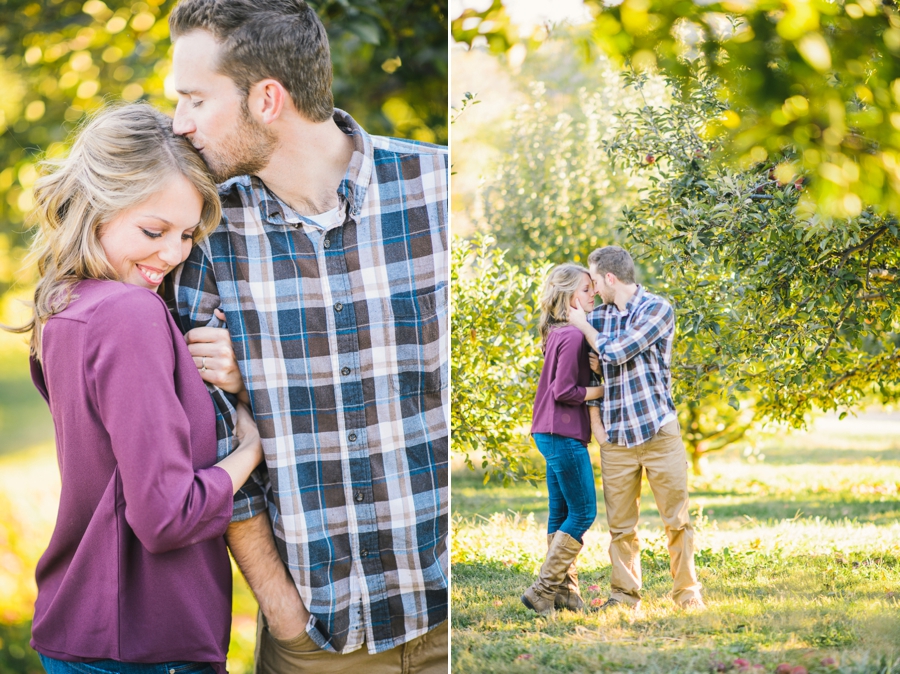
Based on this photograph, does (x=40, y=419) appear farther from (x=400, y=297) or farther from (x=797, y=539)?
(x=797, y=539)

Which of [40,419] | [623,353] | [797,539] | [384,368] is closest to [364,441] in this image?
[384,368]

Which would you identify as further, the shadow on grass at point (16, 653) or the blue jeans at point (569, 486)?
the shadow on grass at point (16, 653)

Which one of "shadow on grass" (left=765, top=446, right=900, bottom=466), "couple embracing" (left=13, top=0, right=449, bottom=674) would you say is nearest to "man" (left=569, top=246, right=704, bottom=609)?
"shadow on grass" (left=765, top=446, right=900, bottom=466)

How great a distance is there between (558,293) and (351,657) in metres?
1.04

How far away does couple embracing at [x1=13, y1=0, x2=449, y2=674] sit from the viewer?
151 cm

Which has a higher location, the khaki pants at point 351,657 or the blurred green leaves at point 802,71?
the blurred green leaves at point 802,71

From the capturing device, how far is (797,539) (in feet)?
6.34

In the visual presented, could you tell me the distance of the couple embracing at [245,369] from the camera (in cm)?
151

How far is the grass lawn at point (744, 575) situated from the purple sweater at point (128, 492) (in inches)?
28.0

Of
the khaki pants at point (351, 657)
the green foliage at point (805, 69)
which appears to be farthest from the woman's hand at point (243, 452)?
the green foliage at point (805, 69)

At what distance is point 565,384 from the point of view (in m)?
1.94

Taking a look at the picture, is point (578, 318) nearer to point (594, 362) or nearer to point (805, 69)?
point (594, 362)

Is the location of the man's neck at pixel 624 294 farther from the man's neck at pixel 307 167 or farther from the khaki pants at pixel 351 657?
the khaki pants at pixel 351 657

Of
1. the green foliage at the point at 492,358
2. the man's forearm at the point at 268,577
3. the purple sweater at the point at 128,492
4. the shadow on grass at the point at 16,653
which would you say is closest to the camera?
the purple sweater at the point at 128,492
